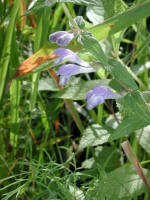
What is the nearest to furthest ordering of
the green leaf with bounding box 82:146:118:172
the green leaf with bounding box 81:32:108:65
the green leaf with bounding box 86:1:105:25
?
the green leaf with bounding box 81:32:108:65 → the green leaf with bounding box 86:1:105:25 → the green leaf with bounding box 82:146:118:172

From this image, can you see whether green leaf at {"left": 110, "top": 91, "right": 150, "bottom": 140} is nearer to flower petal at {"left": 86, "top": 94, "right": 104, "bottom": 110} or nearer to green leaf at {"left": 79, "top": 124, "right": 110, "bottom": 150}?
flower petal at {"left": 86, "top": 94, "right": 104, "bottom": 110}

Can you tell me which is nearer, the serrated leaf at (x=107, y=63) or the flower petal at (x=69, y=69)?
the serrated leaf at (x=107, y=63)

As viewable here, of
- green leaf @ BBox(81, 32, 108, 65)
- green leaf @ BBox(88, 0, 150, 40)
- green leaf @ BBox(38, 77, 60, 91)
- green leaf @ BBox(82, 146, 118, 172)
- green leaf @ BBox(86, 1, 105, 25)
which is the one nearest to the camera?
green leaf @ BBox(81, 32, 108, 65)

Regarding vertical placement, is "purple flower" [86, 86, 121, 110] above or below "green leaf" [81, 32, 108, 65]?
below

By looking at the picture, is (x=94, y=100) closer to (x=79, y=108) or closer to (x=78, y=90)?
(x=78, y=90)

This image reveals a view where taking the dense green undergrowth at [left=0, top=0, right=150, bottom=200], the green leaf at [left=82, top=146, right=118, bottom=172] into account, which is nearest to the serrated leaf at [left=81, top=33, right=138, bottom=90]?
the dense green undergrowth at [left=0, top=0, right=150, bottom=200]

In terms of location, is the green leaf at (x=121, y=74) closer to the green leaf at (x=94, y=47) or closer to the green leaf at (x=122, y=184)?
the green leaf at (x=94, y=47)

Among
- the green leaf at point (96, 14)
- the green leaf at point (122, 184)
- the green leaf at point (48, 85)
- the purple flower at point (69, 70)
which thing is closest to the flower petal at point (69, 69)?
the purple flower at point (69, 70)

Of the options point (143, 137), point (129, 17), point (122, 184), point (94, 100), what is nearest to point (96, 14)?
point (129, 17)

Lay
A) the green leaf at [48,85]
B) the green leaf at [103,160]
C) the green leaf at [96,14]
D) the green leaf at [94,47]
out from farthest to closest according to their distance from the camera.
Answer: the green leaf at [48,85] → the green leaf at [103,160] → the green leaf at [96,14] → the green leaf at [94,47]
